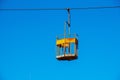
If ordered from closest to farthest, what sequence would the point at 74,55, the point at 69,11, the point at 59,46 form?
the point at 69,11 → the point at 74,55 → the point at 59,46

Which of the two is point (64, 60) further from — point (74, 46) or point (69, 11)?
point (69, 11)

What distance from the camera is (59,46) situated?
19062mm

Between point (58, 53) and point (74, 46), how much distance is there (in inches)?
55.0

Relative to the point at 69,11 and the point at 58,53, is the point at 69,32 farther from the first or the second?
the point at 58,53

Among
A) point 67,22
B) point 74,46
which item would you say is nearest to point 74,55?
point 74,46

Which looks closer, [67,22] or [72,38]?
[67,22]

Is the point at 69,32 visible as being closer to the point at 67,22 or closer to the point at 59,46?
the point at 67,22

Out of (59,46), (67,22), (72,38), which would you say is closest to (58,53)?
(59,46)

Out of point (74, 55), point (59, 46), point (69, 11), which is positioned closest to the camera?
point (69, 11)

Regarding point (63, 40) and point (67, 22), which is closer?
point (67, 22)

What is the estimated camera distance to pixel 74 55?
1764 centimetres

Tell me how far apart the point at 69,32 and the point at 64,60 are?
206 cm

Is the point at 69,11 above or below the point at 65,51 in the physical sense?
above

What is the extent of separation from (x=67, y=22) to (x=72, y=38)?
140cm
